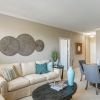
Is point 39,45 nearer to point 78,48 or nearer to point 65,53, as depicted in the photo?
point 65,53

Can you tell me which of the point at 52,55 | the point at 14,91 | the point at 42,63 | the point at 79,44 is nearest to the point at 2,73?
the point at 14,91

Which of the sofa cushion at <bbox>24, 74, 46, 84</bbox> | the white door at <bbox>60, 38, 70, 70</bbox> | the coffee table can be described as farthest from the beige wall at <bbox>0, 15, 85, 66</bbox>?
the coffee table

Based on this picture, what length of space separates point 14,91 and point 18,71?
849 millimetres

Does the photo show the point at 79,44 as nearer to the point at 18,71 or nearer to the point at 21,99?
the point at 18,71

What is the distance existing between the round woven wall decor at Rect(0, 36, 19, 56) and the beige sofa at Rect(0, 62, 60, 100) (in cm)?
61

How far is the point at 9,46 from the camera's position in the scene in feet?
13.3

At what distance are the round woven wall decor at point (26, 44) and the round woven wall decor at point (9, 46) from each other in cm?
19

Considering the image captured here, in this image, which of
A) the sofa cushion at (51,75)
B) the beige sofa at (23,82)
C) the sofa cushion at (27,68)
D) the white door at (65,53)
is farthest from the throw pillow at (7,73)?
the white door at (65,53)

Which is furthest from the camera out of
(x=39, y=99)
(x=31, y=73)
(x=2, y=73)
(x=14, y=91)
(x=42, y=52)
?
(x=42, y=52)

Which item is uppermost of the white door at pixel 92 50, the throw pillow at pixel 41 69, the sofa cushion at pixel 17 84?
the white door at pixel 92 50

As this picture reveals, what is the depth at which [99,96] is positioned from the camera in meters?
3.25

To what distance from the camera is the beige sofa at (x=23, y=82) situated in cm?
283

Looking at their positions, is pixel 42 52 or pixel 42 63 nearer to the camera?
pixel 42 63

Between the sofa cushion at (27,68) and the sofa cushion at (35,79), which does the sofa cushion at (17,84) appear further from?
the sofa cushion at (27,68)
